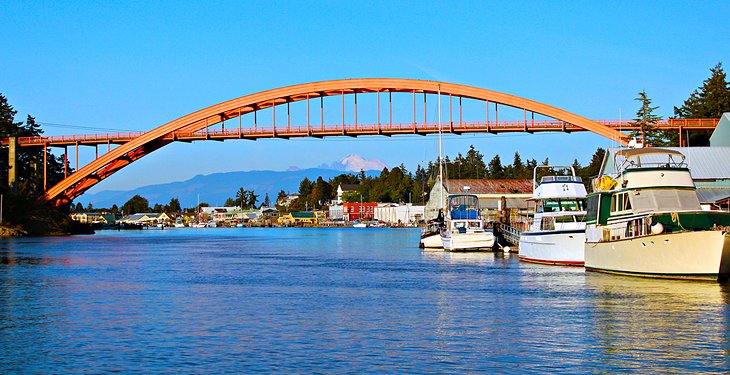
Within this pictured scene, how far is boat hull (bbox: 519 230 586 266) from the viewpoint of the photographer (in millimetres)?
43344

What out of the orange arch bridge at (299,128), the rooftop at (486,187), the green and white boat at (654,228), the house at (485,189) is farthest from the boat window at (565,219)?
the rooftop at (486,187)

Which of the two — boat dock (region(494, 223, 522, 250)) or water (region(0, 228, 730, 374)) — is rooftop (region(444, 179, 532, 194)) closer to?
boat dock (region(494, 223, 522, 250))

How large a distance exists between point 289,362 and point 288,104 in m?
83.8

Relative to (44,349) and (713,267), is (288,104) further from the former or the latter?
(44,349)

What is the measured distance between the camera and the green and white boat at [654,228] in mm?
31188

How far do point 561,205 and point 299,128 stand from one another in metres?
56.0

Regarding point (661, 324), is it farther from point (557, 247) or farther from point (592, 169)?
point (592, 169)

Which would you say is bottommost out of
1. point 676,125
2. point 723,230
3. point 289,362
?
point 289,362

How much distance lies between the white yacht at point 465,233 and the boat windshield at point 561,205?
1423 centimetres

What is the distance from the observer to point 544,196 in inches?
1881

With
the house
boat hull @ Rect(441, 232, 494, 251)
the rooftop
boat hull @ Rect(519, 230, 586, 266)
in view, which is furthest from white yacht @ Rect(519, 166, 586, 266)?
the rooftop

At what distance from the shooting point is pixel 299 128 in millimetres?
100250

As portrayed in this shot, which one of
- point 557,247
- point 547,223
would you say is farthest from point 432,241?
point 557,247

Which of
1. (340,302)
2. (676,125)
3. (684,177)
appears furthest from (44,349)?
(676,125)
